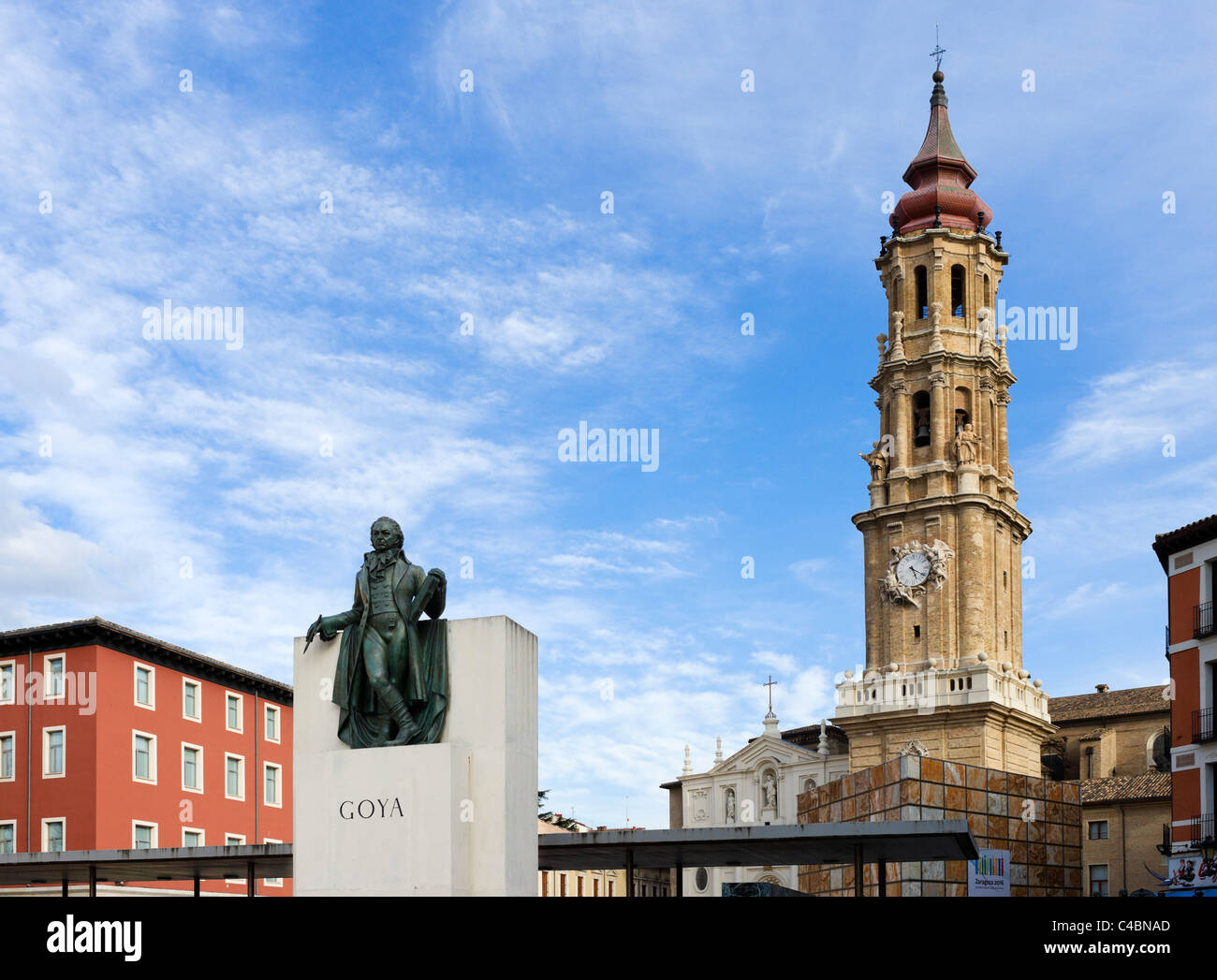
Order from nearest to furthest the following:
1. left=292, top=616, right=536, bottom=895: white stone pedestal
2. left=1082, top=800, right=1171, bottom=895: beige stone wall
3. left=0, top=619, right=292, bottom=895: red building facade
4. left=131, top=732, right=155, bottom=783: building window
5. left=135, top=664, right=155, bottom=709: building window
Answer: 1. left=292, top=616, right=536, bottom=895: white stone pedestal
2. left=0, top=619, right=292, bottom=895: red building facade
3. left=131, top=732, right=155, bottom=783: building window
4. left=135, top=664, right=155, bottom=709: building window
5. left=1082, top=800, right=1171, bottom=895: beige stone wall

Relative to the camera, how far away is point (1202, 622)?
1726 inches

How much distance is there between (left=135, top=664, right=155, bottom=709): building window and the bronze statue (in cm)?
4226

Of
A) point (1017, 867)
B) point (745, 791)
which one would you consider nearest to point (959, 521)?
point (1017, 867)

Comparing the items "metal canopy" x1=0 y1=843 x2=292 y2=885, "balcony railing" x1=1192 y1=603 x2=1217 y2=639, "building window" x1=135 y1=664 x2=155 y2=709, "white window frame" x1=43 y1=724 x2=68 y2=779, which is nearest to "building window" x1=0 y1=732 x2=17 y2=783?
"white window frame" x1=43 y1=724 x2=68 y2=779

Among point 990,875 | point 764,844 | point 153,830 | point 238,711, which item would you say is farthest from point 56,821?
point 764,844

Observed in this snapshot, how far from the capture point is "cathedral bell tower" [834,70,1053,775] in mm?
76688

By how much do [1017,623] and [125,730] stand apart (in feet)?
156

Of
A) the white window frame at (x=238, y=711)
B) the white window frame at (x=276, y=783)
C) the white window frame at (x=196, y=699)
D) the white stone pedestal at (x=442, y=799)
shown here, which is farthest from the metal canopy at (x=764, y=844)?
the white window frame at (x=276, y=783)

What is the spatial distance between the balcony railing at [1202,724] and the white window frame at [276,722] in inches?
1518

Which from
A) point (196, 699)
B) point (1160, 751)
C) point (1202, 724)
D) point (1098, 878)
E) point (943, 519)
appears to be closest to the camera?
point (1202, 724)

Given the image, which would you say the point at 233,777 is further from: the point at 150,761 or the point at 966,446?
the point at 966,446

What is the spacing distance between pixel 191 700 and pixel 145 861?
118 feet

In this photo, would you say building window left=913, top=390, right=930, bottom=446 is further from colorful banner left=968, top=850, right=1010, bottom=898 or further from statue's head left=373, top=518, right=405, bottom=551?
statue's head left=373, top=518, right=405, bottom=551

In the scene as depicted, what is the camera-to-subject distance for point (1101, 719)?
90188mm
